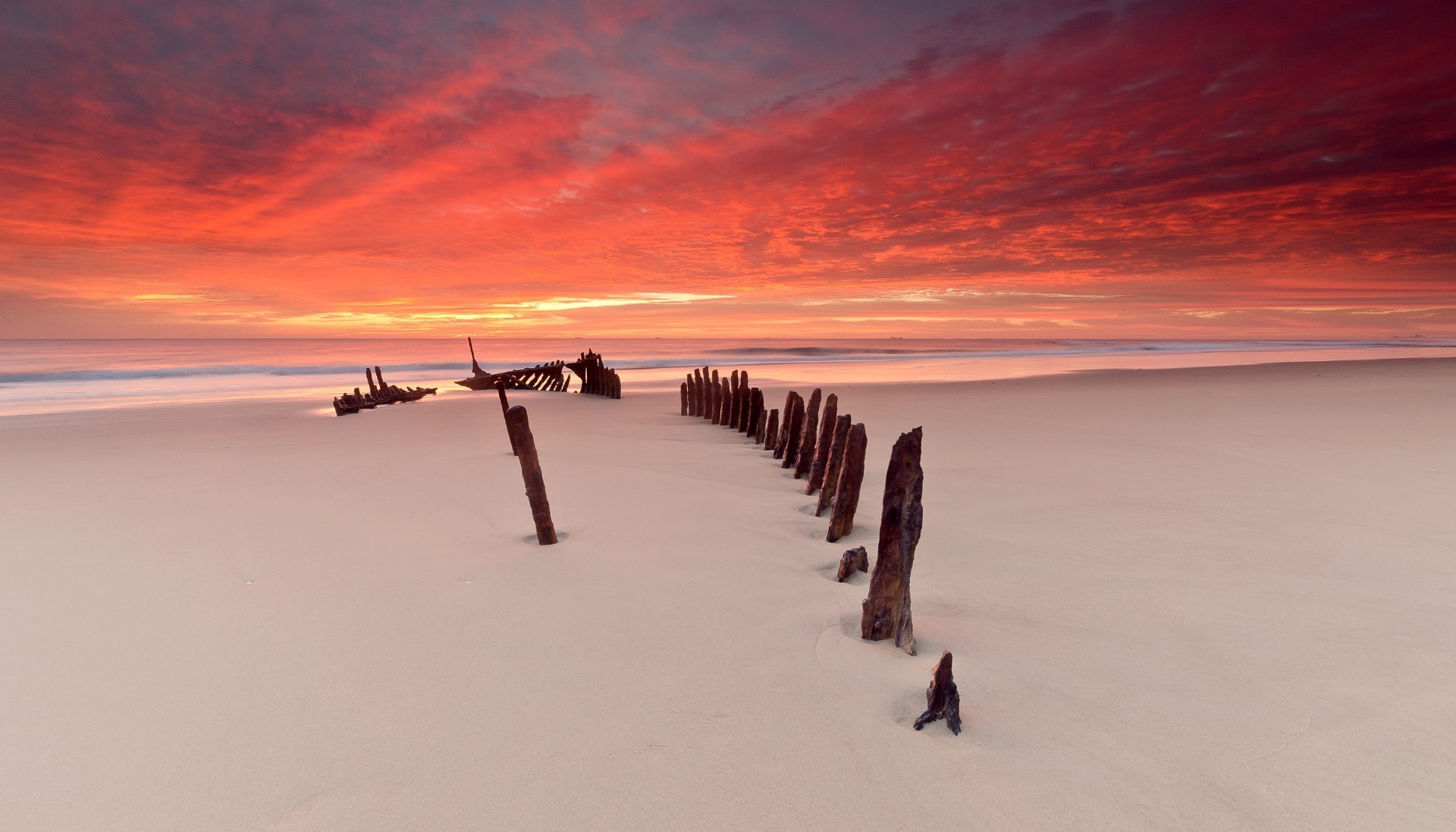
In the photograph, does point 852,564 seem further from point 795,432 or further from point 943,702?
point 795,432

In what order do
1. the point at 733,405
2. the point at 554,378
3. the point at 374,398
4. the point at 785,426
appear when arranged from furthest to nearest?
the point at 554,378
the point at 374,398
the point at 733,405
the point at 785,426

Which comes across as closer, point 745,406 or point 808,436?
point 808,436

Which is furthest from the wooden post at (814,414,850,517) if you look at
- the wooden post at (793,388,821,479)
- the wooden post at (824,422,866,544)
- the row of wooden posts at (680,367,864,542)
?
the wooden post at (793,388,821,479)

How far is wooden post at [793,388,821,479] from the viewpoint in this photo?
8.54m

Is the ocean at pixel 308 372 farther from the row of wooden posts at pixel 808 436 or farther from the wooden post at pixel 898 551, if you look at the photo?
the wooden post at pixel 898 551

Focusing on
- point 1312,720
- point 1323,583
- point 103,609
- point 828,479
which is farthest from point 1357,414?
point 103,609

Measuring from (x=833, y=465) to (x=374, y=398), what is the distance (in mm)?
15361

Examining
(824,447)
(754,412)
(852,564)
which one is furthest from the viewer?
(754,412)

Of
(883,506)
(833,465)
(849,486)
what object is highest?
(883,506)

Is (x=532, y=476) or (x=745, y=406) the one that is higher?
(x=532, y=476)

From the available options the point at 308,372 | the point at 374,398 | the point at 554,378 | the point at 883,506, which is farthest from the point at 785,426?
the point at 308,372

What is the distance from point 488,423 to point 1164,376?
21745 mm

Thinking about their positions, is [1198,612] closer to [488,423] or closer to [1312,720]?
[1312,720]

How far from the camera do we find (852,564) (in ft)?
16.4
